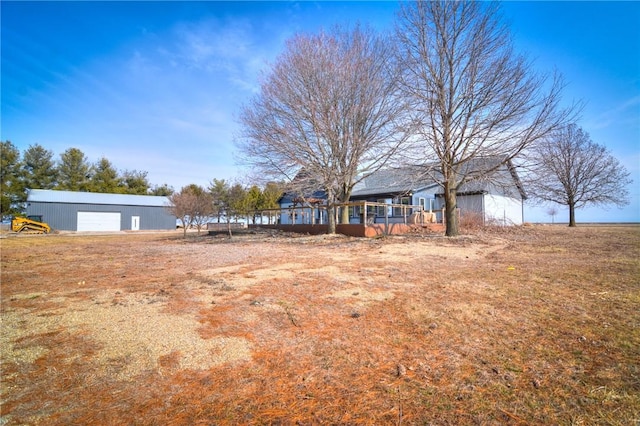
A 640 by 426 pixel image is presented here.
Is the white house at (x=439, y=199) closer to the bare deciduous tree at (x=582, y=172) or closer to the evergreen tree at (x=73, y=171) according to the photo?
the bare deciduous tree at (x=582, y=172)

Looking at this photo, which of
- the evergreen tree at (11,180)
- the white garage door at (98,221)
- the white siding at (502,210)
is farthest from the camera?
the evergreen tree at (11,180)

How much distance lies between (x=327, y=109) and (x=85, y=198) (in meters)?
34.3

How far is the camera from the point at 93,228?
113 feet

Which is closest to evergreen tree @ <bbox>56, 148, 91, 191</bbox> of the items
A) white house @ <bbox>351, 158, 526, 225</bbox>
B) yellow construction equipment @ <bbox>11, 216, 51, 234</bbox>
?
yellow construction equipment @ <bbox>11, 216, 51, 234</bbox>

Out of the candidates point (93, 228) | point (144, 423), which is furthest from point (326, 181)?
point (93, 228)

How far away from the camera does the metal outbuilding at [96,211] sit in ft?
105

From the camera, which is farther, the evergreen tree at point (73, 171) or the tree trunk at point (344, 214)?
the evergreen tree at point (73, 171)

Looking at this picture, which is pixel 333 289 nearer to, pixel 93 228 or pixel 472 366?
pixel 472 366

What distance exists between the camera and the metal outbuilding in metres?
32.0

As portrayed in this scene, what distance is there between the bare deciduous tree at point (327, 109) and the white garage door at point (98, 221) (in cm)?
2970

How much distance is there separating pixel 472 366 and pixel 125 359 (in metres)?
2.73

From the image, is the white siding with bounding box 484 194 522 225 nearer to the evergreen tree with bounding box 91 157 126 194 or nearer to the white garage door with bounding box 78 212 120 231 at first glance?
the white garage door with bounding box 78 212 120 231

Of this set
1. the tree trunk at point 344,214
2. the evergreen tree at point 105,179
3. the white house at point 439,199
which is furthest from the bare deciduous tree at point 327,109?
the evergreen tree at point 105,179

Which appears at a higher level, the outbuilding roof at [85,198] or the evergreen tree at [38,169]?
the evergreen tree at [38,169]
